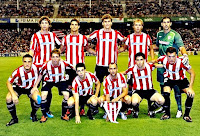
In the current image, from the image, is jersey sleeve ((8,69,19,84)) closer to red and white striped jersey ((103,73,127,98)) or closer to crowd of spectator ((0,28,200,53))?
red and white striped jersey ((103,73,127,98))

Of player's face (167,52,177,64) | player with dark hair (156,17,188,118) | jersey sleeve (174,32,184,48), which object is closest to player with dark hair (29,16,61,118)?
player with dark hair (156,17,188,118)

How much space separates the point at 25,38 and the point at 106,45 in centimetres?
2846

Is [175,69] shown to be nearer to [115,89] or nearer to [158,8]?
[115,89]

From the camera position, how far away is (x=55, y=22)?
1241 inches

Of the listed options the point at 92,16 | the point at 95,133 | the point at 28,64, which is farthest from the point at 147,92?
the point at 92,16

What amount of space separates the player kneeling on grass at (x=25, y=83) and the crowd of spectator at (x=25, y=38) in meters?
23.9

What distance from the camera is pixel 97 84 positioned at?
5047mm

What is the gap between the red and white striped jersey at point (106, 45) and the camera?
18.6ft

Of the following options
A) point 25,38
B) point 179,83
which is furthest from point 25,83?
point 25,38

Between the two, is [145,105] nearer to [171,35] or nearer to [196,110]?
[196,110]

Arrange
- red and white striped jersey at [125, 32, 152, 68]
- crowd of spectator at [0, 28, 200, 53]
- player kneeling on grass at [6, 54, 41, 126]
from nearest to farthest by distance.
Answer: player kneeling on grass at [6, 54, 41, 126]
red and white striped jersey at [125, 32, 152, 68]
crowd of spectator at [0, 28, 200, 53]

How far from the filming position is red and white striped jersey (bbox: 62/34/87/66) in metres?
5.56

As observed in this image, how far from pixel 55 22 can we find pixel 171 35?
27493mm

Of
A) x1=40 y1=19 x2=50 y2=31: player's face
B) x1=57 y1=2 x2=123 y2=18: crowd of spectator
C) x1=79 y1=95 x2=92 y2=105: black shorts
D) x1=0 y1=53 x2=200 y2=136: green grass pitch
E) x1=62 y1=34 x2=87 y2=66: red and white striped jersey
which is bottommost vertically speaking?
x1=0 y1=53 x2=200 y2=136: green grass pitch
